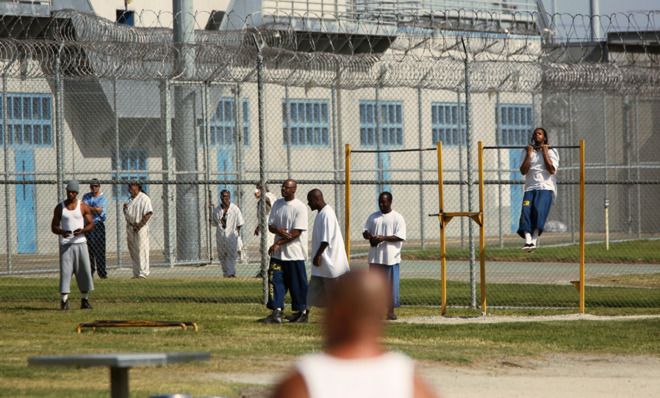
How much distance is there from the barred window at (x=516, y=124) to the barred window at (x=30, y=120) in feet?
36.6

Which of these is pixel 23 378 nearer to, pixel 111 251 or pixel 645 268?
pixel 645 268

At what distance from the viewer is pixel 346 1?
131 ft

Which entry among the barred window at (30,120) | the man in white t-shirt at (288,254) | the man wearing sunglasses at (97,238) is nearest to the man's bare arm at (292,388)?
the man in white t-shirt at (288,254)

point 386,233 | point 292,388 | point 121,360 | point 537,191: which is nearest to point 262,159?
point 386,233

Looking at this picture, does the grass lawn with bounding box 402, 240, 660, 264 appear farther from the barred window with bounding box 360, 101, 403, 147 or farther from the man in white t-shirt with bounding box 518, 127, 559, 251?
the man in white t-shirt with bounding box 518, 127, 559, 251

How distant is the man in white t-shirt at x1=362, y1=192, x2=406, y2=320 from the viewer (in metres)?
17.2

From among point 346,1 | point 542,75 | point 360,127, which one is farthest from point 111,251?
point 346,1

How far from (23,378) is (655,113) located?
98.3 feet

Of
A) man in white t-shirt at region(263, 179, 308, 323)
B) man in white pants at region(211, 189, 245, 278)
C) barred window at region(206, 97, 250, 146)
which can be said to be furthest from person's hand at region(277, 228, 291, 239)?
barred window at region(206, 97, 250, 146)

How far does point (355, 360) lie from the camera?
4148 millimetres

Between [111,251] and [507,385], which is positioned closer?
[507,385]

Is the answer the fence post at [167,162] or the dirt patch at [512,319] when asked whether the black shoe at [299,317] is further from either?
the fence post at [167,162]

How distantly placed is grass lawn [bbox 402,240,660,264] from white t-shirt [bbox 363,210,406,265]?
1162cm

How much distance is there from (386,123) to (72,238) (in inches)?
692
